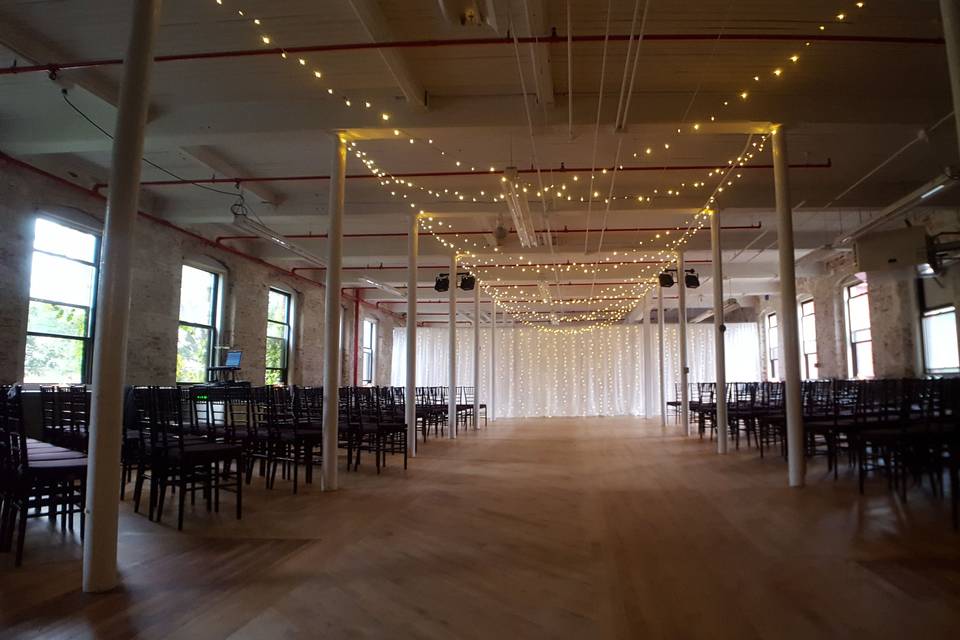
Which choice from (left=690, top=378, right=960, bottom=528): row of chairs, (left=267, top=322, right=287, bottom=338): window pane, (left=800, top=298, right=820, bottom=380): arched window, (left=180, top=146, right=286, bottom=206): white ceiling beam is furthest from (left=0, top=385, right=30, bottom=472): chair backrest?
(left=800, top=298, right=820, bottom=380): arched window

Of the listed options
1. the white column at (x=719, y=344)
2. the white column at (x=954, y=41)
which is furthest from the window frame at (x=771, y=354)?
the white column at (x=954, y=41)

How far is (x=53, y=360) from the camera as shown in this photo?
749 centimetres

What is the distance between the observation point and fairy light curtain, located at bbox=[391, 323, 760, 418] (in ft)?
55.6

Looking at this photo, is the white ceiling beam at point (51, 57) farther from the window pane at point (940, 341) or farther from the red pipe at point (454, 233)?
the window pane at point (940, 341)

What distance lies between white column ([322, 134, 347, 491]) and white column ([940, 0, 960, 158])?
471 cm

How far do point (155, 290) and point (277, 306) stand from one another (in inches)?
164

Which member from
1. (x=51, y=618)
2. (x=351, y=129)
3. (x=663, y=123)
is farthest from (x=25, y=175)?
(x=663, y=123)

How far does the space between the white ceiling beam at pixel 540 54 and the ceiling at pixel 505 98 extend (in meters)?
0.02

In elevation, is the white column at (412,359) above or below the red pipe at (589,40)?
below

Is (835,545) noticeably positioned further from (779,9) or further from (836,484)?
(779,9)

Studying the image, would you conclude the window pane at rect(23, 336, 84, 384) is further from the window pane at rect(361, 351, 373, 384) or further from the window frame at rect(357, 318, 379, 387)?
the window pane at rect(361, 351, 373, 384)

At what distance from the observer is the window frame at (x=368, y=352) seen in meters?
17.4

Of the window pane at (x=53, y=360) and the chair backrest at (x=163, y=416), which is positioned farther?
the window pane at (x=53, y=360)

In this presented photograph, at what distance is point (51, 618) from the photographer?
7.91 ft
